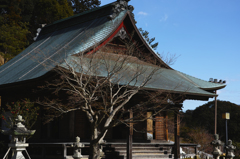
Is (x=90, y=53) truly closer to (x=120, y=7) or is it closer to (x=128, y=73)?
(x=128, y=73)

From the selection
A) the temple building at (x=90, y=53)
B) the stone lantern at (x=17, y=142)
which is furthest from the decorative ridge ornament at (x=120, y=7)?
the stone lantern at (x=17, y=142)

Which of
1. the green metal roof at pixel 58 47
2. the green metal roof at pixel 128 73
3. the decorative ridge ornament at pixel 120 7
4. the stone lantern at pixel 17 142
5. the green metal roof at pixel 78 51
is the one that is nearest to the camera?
the stone lantern at pixel 17 142

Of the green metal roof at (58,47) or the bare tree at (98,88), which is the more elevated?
the green metal roof at (58,47)

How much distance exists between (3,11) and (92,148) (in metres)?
35.3

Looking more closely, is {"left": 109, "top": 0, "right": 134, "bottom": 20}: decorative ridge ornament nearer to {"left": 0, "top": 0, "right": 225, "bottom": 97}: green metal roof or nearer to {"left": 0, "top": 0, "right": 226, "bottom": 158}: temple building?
{"left": 0, "top": 0, "right": 226, "bottom": 158}: temple building

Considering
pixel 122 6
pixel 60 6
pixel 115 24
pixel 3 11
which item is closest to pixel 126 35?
pixel 115 24

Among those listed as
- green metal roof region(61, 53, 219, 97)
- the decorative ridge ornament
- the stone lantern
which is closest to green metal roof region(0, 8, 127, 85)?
the decorative ridge ornament

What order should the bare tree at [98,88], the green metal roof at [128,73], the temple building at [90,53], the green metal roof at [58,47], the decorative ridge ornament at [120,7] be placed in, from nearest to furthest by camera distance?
the bare tree at [98,88], the green metal roof at [128,73], the temple building at [90,53], the green metal roof at [58,47], the decorative ridge ornament at [120,7]

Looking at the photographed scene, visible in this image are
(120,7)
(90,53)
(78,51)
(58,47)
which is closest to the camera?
(78,51)

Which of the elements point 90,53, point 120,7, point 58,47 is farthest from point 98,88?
point 120,7

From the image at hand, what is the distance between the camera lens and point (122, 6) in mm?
20297

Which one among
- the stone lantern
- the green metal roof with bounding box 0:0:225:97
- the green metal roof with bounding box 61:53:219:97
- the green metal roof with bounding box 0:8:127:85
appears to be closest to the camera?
the stone lantern

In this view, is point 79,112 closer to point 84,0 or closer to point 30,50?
point 30,50

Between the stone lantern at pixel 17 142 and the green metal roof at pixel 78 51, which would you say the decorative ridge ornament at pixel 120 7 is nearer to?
the green metal roof at pixel 78 51
